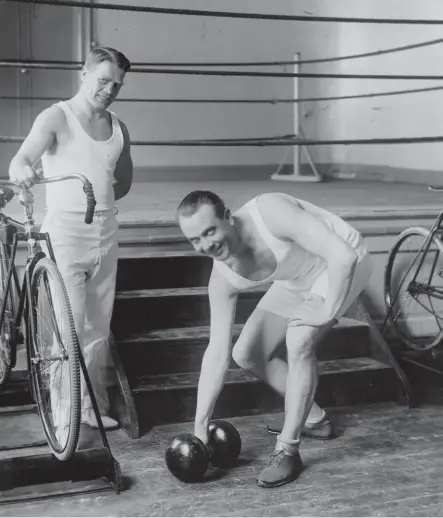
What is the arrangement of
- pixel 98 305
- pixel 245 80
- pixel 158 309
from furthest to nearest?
pixel 245 80 < pixel 158 309 < pixel 98 305

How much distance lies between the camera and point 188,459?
8.74 feet

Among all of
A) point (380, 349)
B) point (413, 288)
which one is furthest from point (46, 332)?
point (413, 288)

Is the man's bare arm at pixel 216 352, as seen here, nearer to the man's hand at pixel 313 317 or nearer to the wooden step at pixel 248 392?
the man's hand at pixel 313 317

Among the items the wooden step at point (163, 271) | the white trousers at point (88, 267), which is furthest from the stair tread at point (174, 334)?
the white trousers at point (88, 267)

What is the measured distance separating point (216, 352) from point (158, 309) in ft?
3.55

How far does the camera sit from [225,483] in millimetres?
2730

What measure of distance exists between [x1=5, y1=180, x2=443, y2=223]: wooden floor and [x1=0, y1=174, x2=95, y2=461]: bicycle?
42.7 inches

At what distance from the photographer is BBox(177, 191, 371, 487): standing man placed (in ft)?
8.05

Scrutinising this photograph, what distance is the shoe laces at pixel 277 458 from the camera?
2738 mm

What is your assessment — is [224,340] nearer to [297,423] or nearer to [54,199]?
[297,423]

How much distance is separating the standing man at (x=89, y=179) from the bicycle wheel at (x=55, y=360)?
0.18m

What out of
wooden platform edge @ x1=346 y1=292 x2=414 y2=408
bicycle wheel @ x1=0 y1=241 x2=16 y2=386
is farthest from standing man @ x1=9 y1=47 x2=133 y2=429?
wooden platform edge @ x1=346 y1=292 x2=414 y2=408

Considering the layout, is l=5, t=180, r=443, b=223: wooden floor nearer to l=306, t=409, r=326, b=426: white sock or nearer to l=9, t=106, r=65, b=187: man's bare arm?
l=9, t=106, r=65, b=187: man's bare arm

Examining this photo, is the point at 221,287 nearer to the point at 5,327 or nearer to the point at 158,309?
the point at 5,327
